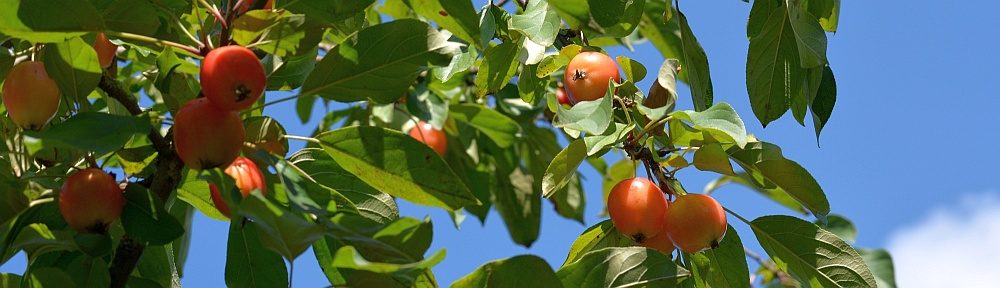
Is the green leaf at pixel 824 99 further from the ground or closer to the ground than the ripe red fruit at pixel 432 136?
further from the ground

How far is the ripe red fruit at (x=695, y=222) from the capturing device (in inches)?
68.4

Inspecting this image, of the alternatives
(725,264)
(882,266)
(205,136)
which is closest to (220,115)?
(205,136)

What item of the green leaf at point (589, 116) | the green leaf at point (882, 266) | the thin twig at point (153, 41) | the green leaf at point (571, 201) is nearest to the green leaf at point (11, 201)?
the thin twig at point (153, 41)

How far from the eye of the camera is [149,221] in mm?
1536

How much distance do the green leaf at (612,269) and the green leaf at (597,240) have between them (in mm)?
333

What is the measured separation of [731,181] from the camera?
4.09 m

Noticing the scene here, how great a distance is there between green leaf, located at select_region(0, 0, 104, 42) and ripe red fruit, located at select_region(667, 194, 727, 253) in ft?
3.07

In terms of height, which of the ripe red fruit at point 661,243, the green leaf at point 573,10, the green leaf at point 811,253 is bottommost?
the green leaf at point 811,253

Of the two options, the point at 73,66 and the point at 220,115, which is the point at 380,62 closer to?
the point at 220,115

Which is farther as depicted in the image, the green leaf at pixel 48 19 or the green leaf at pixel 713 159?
the green leaf at pixel 713 159

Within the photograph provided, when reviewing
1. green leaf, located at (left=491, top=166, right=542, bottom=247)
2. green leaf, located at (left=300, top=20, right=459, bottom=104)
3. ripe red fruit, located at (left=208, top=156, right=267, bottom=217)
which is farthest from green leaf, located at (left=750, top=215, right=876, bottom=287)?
green leaf, located at (left=491, top=166, right=542, bottom=247)

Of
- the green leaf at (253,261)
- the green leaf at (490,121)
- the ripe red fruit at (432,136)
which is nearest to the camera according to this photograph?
the green leaf at (253,261)

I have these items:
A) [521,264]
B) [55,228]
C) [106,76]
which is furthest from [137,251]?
[521,264]

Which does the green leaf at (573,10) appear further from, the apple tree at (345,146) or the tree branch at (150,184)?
the tree branch at (150,184)
